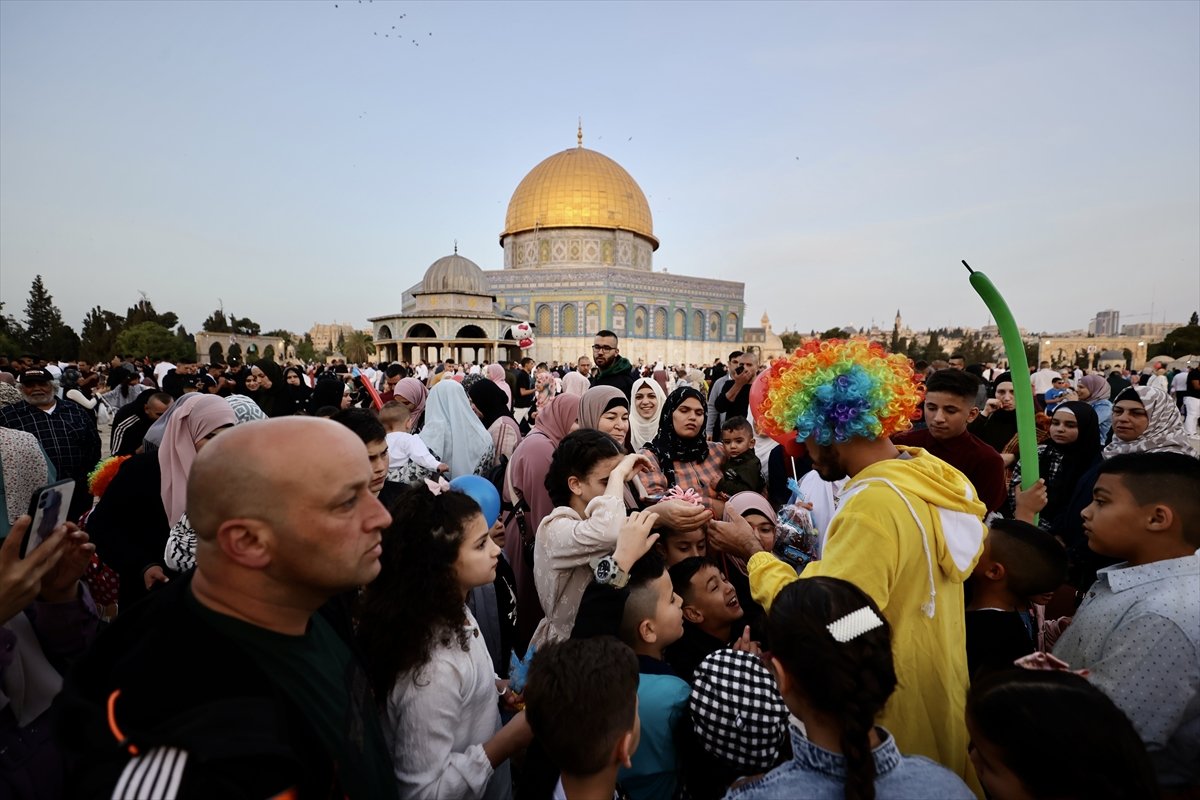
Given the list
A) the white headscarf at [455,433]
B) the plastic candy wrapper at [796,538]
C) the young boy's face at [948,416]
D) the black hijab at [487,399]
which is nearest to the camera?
the plastic candy wrapper at [796,538]

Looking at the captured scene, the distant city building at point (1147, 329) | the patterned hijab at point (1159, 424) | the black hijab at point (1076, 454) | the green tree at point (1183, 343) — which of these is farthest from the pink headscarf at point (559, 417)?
the distant city building at point (1147, 329)

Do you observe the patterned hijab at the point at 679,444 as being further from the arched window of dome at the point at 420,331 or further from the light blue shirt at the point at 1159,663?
the arched window of dome at the point at 420,331

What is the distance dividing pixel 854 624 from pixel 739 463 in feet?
8.60

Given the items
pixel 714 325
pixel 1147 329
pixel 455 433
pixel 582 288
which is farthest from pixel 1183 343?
pixel 1147 329

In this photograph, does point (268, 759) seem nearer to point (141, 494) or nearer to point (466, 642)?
point (466, 642)

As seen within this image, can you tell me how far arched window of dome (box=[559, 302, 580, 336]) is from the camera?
3659cm

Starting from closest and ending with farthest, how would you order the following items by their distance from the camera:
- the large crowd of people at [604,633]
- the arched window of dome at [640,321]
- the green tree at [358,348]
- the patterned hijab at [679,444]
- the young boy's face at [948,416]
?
the large crowd of people at [604,633], the young boy's face at [948,416], the patterned hijab at [679,444], the arched window of dome at [640,321], the green tree at [358,348]

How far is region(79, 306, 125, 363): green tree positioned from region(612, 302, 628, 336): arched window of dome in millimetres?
28691

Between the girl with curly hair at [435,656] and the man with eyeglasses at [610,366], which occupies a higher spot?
the man with eyeglasses at [610,366]

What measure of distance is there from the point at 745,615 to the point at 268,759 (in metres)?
2.14

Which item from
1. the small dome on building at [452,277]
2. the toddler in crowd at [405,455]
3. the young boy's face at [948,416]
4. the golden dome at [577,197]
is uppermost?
the golden dome at [577,197]

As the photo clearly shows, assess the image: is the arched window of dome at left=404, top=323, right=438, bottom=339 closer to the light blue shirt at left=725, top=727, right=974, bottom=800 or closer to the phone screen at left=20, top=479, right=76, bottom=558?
the phone screen at left=20, top=479, right=76, bottom=558

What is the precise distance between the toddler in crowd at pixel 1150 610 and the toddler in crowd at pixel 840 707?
0.65 meters

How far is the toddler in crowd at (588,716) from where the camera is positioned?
4.76 ft
